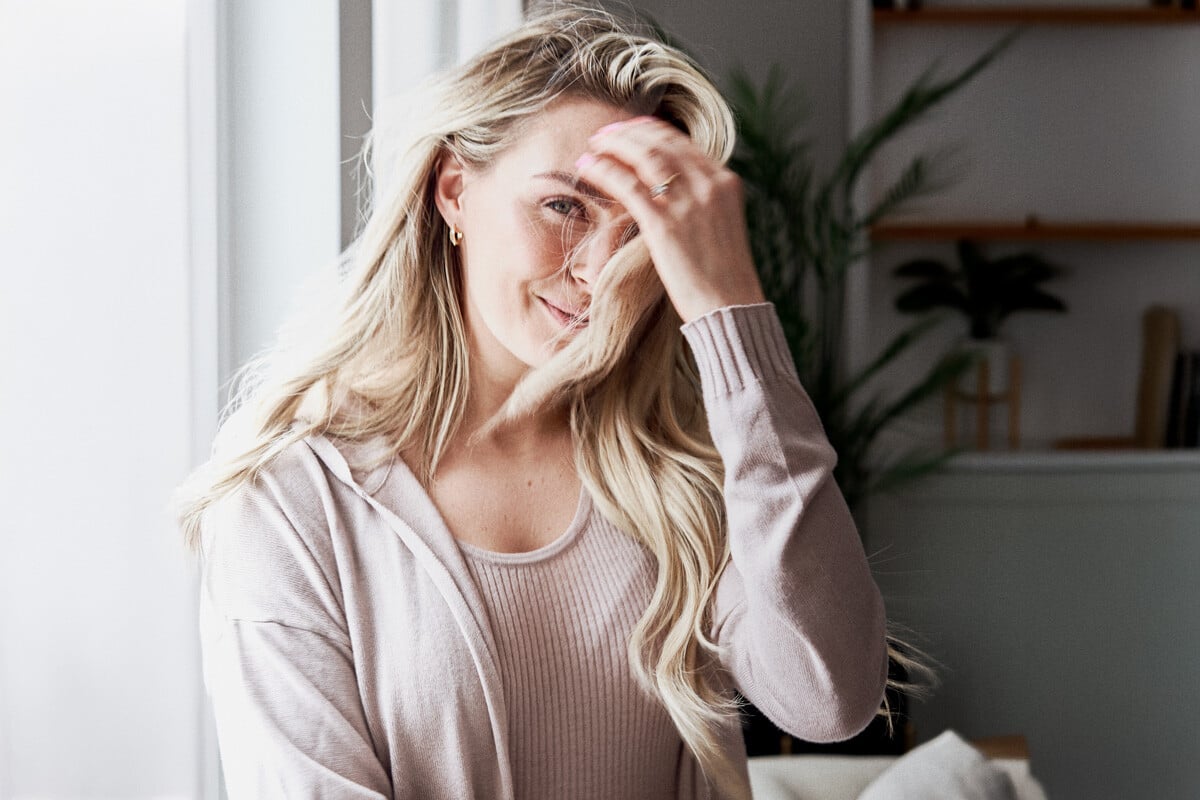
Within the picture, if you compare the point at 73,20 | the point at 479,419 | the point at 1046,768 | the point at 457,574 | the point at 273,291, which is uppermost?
the point at 73,20

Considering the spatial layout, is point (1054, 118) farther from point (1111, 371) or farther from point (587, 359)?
point (587, 359)

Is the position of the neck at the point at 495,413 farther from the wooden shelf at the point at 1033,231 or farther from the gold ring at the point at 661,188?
the wooden shelf at the point at 1033,231

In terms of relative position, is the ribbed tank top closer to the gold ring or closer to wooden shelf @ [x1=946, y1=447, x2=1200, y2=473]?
the gold ring

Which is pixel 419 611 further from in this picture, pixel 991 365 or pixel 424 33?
pixel 991 365

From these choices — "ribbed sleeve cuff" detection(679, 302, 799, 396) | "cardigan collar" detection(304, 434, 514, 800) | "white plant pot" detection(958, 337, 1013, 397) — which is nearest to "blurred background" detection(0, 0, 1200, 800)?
"white plant pot" detection(958, 337, 1013, 397)

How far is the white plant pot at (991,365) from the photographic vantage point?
130 inches

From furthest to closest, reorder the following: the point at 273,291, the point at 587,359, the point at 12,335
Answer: the point at 273,291 < the point at 587,359 < the point at 12,335

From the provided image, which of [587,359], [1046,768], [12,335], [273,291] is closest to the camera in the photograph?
[12,335]

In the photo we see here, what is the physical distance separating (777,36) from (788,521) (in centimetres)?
269

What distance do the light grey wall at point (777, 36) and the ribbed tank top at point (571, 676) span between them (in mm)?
2477

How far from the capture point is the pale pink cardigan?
0.98m

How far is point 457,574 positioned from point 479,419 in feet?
0.62

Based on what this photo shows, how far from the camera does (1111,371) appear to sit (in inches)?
135

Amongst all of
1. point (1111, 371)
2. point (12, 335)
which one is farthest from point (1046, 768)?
point (12, 335)
